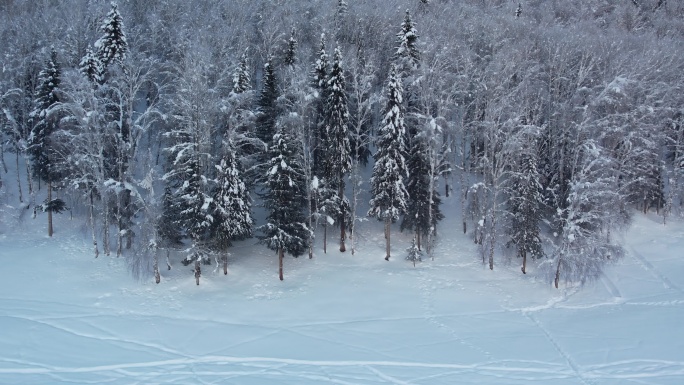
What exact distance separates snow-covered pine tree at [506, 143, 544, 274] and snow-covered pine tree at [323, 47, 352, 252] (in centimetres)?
1110

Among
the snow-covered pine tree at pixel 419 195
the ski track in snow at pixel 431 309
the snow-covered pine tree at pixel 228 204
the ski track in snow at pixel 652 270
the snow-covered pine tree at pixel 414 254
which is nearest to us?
the ski track in snow at pixel 431 309

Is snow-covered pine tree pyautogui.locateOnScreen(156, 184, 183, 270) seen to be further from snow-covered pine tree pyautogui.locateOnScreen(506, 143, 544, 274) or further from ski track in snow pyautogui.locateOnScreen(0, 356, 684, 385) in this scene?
snow-covered pine tree pyautogui.locateOnScreen(506, 143, 544, 274)

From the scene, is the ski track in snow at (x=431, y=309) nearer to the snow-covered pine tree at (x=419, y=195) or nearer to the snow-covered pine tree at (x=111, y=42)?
the snow-covered pine tree at (x=419, y=195)

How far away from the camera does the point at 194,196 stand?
2895 centimetres

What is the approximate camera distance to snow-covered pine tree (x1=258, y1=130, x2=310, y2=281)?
3036 centimetres

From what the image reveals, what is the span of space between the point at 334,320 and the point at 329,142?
12.3 m

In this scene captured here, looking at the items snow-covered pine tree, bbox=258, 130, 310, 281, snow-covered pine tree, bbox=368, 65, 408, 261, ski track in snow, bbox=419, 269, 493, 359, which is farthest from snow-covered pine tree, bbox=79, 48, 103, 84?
ski track in snow, bbox=419, 269, 493, 359

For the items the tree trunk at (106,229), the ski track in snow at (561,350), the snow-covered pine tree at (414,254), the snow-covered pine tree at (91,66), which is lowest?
the ski track in snow at (561,350)

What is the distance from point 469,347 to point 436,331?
2.18 meters

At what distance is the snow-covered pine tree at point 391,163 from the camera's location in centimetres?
3216

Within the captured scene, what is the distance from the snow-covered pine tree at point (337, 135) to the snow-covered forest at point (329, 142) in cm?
11

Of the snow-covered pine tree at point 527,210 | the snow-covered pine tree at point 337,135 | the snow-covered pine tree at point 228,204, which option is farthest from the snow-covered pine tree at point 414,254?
the snow-covered pine tree at point 228,204

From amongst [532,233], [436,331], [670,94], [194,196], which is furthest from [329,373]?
[670,94]

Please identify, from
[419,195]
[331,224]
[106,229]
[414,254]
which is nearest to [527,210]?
[419,195]
